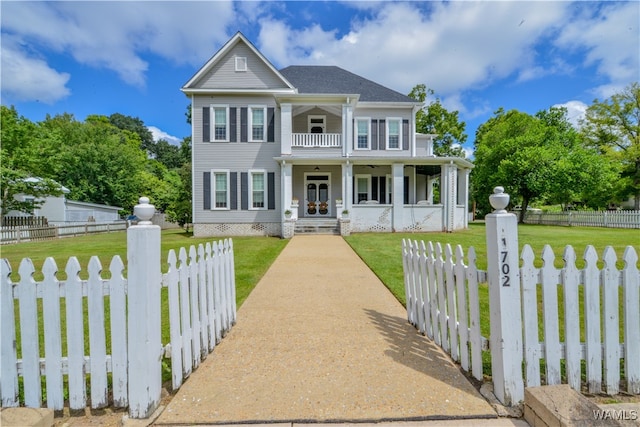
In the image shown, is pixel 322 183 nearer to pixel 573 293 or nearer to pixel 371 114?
pixel 371 114

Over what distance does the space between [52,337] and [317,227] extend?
14.1m

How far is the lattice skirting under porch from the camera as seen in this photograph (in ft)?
55.9

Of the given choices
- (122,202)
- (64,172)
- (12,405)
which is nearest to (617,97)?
(12,405)

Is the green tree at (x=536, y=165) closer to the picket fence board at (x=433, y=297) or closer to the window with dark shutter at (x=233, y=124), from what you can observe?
the window with dark shutter at (x=233, y=124)

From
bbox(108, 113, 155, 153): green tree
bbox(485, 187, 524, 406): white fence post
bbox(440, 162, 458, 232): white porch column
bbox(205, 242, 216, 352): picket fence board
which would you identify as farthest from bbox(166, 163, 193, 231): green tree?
bbox(108, 113, 155, 153): green tree

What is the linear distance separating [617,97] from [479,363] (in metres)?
38.0

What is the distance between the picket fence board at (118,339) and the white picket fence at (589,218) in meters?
27.1

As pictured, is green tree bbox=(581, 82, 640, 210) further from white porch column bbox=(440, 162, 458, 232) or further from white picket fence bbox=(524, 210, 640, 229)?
white porch column bbox=(440, 162, 458, 232)

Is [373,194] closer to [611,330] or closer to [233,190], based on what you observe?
[233,190]

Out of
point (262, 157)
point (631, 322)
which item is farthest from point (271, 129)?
point (631, 322)

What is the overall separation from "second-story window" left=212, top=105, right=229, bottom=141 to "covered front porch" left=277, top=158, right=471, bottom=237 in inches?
147

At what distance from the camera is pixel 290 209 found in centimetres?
1597

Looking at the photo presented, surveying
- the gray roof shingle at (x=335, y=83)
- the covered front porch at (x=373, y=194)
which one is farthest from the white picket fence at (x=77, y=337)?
the gray roof shingle at (x=335, y=83)

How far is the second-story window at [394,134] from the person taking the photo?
18.6m
